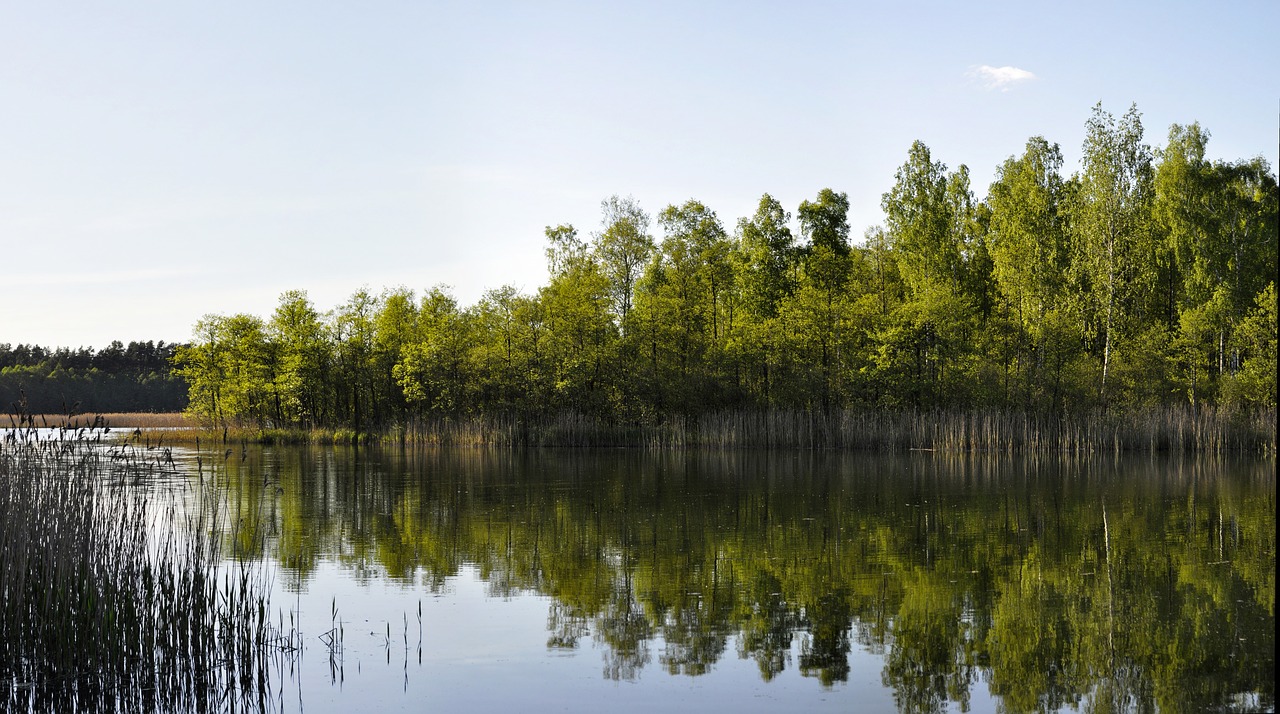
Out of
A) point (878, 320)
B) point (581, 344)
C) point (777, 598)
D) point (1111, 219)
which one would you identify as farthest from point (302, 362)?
point (777, 598)

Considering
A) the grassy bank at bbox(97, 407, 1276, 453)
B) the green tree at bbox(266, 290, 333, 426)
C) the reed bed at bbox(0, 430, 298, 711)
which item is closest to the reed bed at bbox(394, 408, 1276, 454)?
the grassy bank at bbox(97, 407, 1276, 453)

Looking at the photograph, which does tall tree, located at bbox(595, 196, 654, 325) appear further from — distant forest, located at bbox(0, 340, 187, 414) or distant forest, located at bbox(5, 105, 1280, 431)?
distant forest, located at bbox(0, 340, 187, 414)

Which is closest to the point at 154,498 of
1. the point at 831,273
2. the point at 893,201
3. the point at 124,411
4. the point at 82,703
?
the point at 82,703

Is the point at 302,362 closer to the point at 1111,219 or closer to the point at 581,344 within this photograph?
the point at 581,344

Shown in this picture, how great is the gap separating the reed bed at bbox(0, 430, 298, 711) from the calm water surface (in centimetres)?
53

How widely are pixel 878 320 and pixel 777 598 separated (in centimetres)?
3692

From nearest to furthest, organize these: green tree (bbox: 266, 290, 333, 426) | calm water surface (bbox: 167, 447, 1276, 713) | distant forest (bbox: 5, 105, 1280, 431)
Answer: calm water surface (bbox: 167, 447, 1276, 713) → distant forest (bbox: 5, 105, 1280, 431) → green tree (bbox: 266, 290, 333, 426)

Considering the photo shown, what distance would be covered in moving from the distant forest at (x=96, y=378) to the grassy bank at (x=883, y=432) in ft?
129

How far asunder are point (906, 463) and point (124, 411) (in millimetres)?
78761

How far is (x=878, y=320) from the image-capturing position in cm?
4709

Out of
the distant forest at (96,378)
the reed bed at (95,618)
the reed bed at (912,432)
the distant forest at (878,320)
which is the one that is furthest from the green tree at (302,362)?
the reed bed at (95,618)

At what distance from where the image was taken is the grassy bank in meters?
36.8

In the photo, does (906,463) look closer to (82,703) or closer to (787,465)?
(787,465)

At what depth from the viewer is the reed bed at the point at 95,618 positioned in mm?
7785
